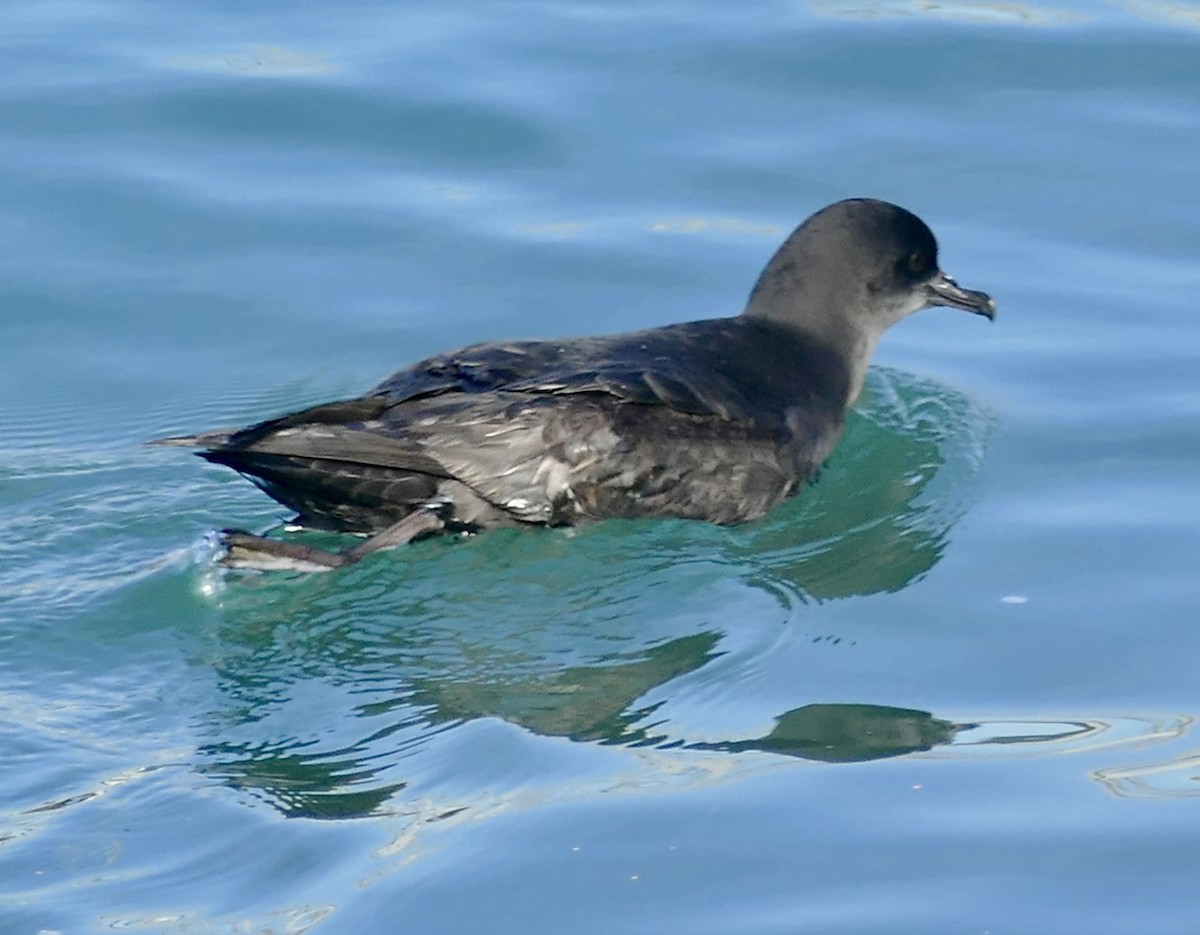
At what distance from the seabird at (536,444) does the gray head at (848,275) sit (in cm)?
56

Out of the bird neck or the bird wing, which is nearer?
the bird wing

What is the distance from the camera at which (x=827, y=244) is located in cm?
830

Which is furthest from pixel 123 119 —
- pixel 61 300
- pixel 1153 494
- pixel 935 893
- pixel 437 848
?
pixel 935 893

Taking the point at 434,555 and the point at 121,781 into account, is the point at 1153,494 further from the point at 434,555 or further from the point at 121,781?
the point at 121,781

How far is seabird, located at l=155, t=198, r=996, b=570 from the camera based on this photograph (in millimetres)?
6930

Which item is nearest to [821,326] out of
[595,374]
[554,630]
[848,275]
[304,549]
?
[848,275]

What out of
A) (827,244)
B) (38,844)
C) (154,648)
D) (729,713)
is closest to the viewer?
(38,844)

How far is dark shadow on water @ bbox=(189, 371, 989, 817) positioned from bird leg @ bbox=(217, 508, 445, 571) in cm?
6

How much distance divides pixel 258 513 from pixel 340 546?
34 cm

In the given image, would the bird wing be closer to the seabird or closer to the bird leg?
the seabird

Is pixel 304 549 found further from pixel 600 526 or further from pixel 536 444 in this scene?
pixel 600 526

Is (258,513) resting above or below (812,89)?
below

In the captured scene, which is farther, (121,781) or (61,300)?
(61,300)

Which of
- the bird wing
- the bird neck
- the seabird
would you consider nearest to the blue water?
the seabird
